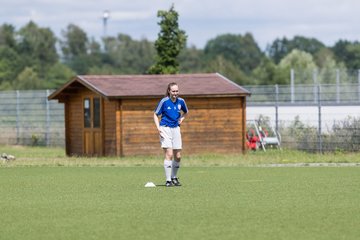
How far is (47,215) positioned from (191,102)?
23107 millimetres

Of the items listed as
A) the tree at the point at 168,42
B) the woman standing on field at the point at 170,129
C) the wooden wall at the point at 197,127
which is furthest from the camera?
the tree at the point at 168,42

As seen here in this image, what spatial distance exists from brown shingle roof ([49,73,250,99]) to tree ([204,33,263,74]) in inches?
4777

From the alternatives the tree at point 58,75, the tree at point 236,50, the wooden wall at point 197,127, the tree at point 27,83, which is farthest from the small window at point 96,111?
the tree at point 236,50

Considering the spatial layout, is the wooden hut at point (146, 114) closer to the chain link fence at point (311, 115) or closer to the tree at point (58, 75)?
the chain link fence at point (311, 115)

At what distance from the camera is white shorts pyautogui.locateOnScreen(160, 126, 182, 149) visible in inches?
851

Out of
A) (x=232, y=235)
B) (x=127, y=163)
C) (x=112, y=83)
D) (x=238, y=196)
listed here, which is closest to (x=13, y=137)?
(x=112, y=83)

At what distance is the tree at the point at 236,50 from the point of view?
540ft

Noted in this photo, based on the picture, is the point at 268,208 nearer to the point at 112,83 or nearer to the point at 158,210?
the point at 158,210

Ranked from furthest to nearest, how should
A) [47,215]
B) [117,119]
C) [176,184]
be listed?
[117,119] → [176,184] → [47,215]

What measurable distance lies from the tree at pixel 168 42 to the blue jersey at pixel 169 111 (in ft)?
86.9

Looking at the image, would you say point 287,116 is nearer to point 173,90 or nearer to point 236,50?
point 173,90

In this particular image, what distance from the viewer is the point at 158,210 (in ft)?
52.7

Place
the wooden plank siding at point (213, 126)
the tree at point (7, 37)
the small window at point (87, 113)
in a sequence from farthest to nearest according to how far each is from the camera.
A: the tree at point (7, 37)
the small window at point (87, 113)
the wooden plank siding at point (213, 126)

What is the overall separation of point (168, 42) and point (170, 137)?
27.2 metres
